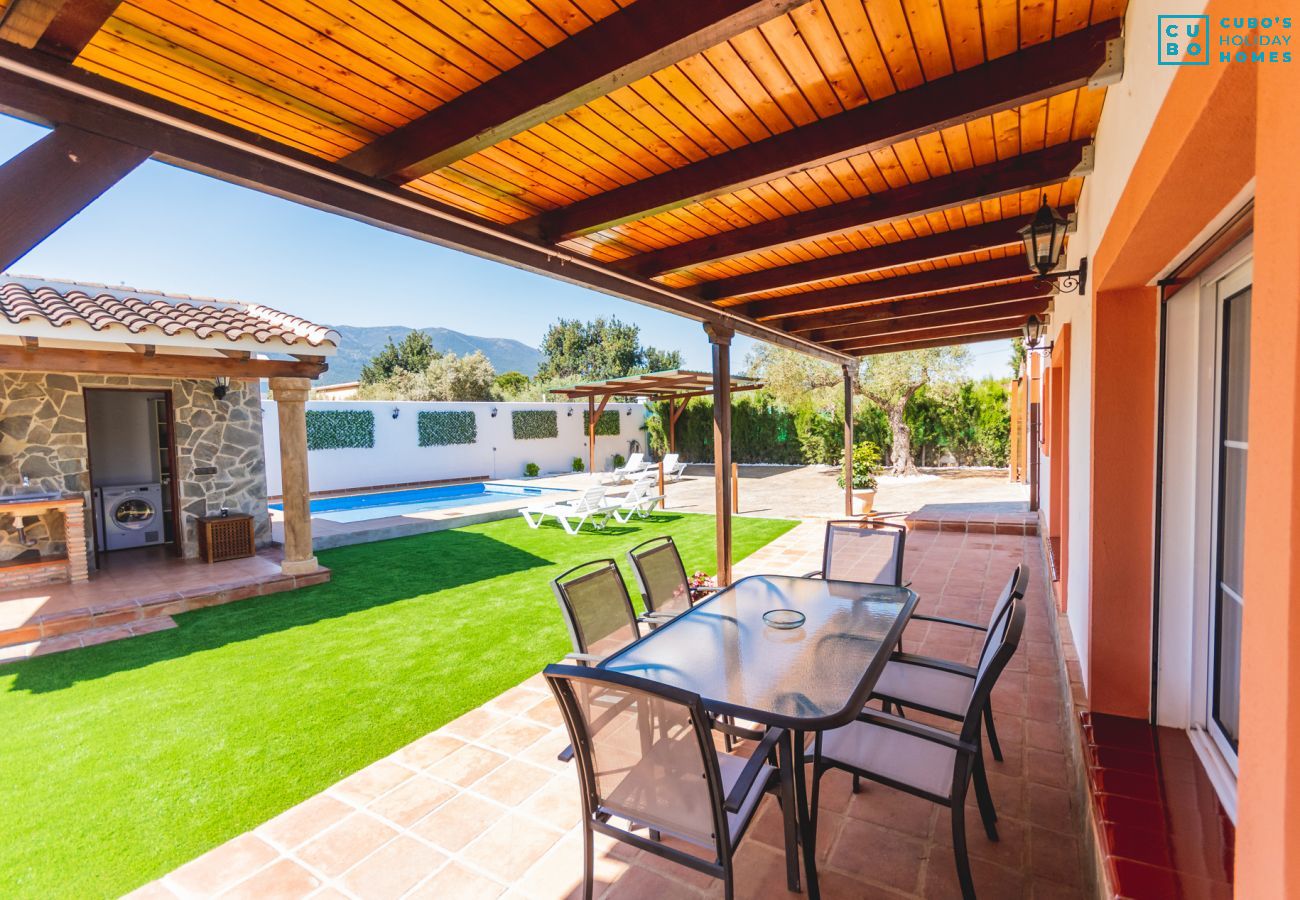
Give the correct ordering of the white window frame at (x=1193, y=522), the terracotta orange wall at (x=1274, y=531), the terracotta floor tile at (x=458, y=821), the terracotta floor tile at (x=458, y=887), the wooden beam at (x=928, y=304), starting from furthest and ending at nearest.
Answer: the wooden beam at (x=928, y=304), the terracotta floor tile at (x=458, y=821), the terracotta floor tile at (x=458, y=887), the white window frame at (x=1193, y=522), the terracotta orange wall at (x=1274, y=531)

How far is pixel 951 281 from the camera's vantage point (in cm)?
482

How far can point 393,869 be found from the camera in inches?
89.7

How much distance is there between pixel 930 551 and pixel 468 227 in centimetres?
630

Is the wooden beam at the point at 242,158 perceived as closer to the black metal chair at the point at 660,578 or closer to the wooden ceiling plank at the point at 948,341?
the black metal chair at the point at 660,578


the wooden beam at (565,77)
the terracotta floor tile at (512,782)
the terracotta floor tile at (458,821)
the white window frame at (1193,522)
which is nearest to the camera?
the wooden beam at (565,77)

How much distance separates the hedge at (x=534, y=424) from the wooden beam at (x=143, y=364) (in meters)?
12.5

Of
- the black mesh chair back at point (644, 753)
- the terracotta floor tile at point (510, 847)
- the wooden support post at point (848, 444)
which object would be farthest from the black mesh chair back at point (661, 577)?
the wooden support post at point (848, 444)

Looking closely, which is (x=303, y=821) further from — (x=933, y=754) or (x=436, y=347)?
(x=436, y=347)

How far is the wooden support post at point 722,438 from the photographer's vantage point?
546 cm

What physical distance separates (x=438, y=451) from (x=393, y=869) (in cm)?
1600

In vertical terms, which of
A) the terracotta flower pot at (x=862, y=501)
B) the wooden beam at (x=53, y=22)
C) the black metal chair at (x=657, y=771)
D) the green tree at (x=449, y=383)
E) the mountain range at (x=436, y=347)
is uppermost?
the mountain range at (x=436, y=347)

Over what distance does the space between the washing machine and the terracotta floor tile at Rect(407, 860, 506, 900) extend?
8.13m

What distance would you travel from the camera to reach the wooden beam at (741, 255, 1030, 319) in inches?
184

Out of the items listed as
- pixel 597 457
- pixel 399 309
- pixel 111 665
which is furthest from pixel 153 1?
pixel 399 309
